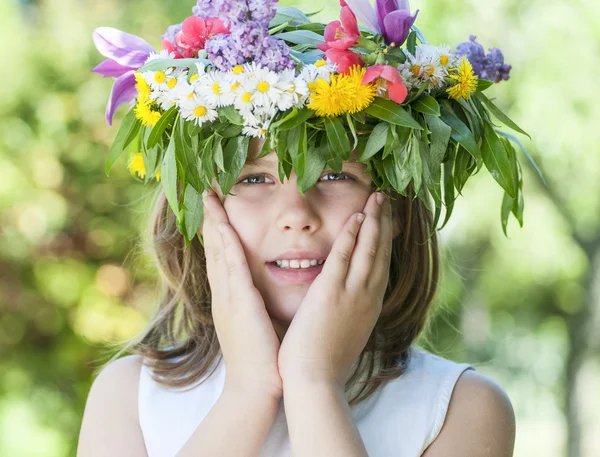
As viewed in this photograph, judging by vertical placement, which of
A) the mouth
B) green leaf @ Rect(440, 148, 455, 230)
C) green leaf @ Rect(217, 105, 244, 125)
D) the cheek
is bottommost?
the mouth

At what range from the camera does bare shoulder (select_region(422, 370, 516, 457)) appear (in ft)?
7.13

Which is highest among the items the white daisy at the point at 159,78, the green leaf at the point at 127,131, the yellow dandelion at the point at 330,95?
the white daisy at the point at 159,78

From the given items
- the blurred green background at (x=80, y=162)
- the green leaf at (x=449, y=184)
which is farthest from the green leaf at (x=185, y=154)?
the blurred green background at (x=80, y=162)

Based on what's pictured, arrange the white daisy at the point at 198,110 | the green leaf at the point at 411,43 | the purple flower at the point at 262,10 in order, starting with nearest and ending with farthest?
the purple flower at the point at 262,10
the white daisy at the point at 198,110
the green leaf at the point at 411,43

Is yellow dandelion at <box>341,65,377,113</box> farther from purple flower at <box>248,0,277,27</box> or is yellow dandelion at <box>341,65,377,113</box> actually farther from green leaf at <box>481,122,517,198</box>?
green leaf at <box>481,122,517,198</box>

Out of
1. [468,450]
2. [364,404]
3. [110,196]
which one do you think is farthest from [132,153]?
[110,196]

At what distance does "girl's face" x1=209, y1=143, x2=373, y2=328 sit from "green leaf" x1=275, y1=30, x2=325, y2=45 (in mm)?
300

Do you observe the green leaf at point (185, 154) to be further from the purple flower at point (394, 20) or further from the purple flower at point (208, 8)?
the purple flower at point (394, 20)

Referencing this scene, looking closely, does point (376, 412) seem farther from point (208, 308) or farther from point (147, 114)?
point (147, 114)

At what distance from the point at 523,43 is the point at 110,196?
300 cm

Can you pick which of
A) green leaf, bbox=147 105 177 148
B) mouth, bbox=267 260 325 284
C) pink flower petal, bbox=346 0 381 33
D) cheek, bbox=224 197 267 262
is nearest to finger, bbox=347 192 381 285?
mouth, bbox=267 260 325 284

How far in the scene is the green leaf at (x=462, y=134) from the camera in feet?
6.32

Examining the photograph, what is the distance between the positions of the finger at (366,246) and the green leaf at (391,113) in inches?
14.7

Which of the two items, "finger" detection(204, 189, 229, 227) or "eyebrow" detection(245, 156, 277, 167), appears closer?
"eyebrow" detection(245, 156, 277, 167)
